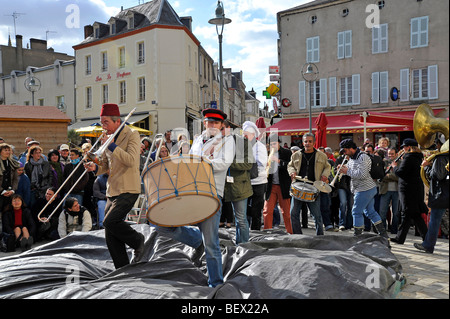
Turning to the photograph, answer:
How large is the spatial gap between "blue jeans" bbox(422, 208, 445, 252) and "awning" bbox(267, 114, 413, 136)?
15.8 meters

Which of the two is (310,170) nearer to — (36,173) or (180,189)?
(180,189)

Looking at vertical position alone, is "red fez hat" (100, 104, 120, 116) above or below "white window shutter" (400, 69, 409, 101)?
below

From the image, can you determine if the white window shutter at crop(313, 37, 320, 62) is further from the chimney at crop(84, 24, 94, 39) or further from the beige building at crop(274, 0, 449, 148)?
the chimney at crop(84, 24, 94, 39)

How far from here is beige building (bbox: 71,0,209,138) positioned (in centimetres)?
3047

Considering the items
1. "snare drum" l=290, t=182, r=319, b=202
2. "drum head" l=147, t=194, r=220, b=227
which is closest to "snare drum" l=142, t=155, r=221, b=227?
"drum head" l=147, t=194, r=220, b=227

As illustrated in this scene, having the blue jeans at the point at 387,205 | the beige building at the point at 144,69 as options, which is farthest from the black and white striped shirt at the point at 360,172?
the beige building at the point at 144,69

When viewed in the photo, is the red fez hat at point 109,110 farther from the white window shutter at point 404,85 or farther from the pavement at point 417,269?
the white window shutter at point 404,85

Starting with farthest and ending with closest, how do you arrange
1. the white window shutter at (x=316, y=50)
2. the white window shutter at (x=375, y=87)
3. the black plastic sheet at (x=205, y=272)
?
1. the white window shutter at (x=316, y=50)
2. the white window shutter at (x=375, y=87)
3. the black plastic sheet at (x=205, y=272)

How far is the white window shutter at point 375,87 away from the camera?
86.6ft

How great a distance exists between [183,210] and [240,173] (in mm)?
1892

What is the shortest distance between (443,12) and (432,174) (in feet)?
15.5

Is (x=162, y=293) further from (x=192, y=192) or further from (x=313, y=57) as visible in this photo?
(x=313, y=57)

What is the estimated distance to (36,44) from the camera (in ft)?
146

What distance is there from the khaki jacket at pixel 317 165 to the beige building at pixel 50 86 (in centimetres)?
2954
